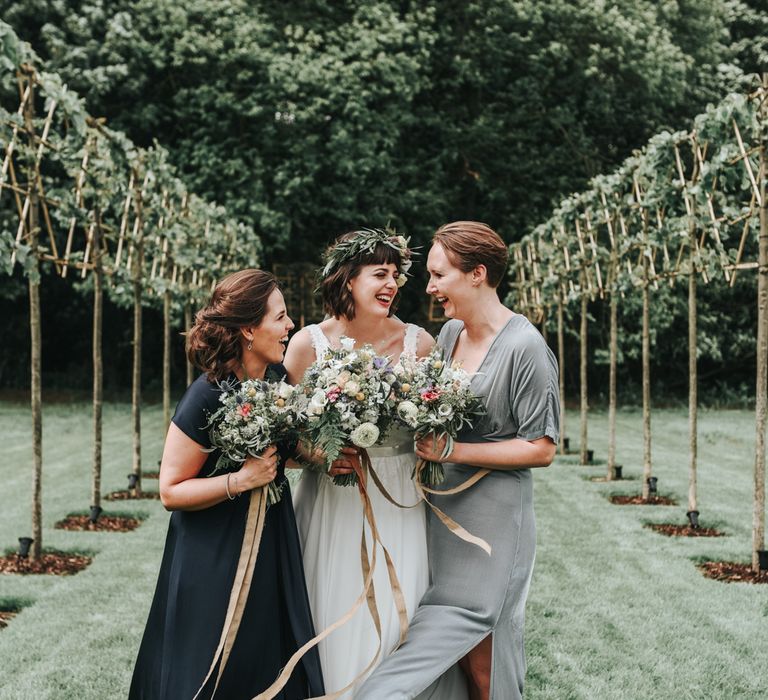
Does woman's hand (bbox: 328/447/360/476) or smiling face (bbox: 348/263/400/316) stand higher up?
smiling face (bbox: 348/263/400/316)

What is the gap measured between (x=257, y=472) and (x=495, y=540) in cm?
84

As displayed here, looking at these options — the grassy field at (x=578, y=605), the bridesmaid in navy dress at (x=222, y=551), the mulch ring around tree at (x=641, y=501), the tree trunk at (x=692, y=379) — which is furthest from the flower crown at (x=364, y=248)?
the mulch ring around tree at (x=641, y=501)

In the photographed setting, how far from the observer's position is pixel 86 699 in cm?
449

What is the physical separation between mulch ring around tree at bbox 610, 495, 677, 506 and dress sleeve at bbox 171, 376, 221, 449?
284 inches

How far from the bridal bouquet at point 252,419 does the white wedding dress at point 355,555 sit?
0.34 metres

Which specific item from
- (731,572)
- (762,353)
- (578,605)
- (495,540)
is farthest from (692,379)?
(495,540)

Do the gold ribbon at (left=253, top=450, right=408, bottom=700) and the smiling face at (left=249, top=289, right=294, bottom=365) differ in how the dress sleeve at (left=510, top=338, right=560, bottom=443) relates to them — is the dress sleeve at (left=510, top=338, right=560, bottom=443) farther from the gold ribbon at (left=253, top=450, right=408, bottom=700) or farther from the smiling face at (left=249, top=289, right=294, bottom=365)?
the smiling face at (left=249, top=289, right=294, bottom=365)

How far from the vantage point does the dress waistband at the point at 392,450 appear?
3.39 meters

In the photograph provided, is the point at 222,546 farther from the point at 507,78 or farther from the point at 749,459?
the point at 507,78

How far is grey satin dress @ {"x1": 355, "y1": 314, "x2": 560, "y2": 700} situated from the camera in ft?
10.5

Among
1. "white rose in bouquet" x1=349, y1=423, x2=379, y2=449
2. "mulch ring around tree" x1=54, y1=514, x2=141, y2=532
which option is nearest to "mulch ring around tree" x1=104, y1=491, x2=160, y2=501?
"mulch ring around tree" x1=54, y1=514, x2=141, y2=532

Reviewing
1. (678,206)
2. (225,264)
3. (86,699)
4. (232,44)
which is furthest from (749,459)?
(232,44)

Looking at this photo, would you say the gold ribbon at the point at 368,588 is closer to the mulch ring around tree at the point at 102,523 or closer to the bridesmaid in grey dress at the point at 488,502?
the bridesmaid in grey dress at the point at 488,502

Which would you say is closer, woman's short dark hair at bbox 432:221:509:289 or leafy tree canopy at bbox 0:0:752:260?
woman's short dark hair at bbox 432:221:509:289
